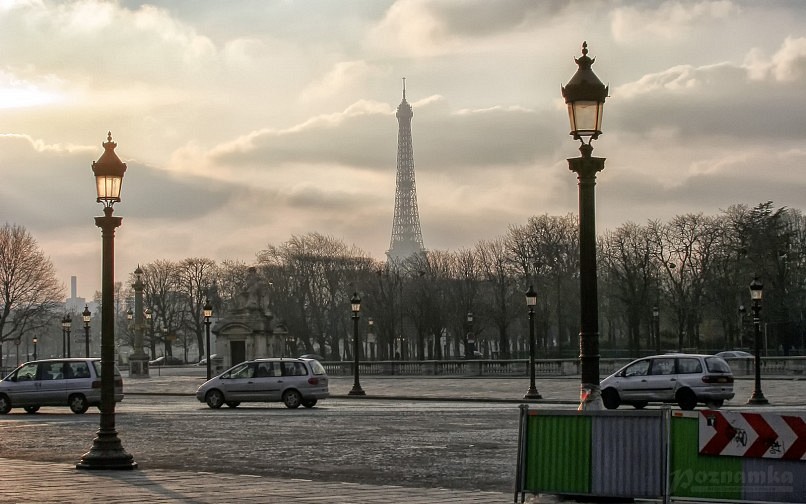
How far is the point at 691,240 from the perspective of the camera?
327 ft

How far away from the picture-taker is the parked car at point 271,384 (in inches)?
1599

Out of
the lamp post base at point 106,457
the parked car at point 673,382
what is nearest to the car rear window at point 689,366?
the parked car at point 673,382

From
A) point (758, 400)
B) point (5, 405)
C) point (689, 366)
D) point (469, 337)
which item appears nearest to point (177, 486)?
point (689, 366)

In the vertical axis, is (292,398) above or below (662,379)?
below

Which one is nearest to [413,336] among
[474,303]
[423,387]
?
[474,303]

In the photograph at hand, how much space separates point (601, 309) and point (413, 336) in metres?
20.4

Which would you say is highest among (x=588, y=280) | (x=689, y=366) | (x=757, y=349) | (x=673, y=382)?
(x=588, y=280)

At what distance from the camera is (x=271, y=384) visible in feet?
134

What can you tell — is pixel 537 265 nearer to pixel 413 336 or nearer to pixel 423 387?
pixel 413 336

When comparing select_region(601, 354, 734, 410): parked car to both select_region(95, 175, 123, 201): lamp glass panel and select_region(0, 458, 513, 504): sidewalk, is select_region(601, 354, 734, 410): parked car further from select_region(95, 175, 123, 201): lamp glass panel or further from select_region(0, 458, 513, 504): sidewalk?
select_region(0, 458, 513, 504): sidewalk

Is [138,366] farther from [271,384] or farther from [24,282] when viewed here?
[271,384]

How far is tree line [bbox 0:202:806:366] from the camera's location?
9562cm

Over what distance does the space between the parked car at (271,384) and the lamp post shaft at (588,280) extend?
1030 inches

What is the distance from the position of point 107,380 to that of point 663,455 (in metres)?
10.1
